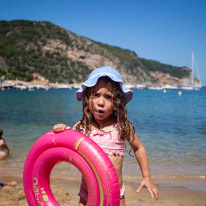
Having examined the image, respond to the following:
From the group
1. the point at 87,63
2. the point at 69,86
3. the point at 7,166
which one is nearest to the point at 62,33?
the point at 87,63

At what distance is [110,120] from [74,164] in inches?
17.4

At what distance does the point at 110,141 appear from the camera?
1.81 m

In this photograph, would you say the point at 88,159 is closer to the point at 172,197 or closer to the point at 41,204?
the point at 41,204

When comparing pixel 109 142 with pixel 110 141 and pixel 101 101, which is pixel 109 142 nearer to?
pixel 110 141

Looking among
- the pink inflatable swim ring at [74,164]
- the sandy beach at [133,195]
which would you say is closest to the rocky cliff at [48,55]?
the sandy beach at [133,195]

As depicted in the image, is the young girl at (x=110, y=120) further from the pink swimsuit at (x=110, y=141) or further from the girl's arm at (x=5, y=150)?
the girl's arm at (x=5, y=150)

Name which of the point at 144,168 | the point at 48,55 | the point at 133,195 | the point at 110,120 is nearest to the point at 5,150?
the point at 133,195

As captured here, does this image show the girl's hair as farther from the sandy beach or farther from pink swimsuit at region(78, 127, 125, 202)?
the sandy beach

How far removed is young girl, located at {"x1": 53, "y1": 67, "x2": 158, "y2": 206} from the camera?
1.79 meters

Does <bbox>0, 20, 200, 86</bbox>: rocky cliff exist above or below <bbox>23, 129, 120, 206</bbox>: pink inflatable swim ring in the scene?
above

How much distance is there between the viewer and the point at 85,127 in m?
1.91

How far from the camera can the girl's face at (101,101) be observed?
1.79 metres

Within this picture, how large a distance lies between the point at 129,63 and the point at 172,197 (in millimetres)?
133580

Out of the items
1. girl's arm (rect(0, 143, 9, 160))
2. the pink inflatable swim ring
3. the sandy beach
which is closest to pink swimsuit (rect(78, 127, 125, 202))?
the pink inflatable swim ring
